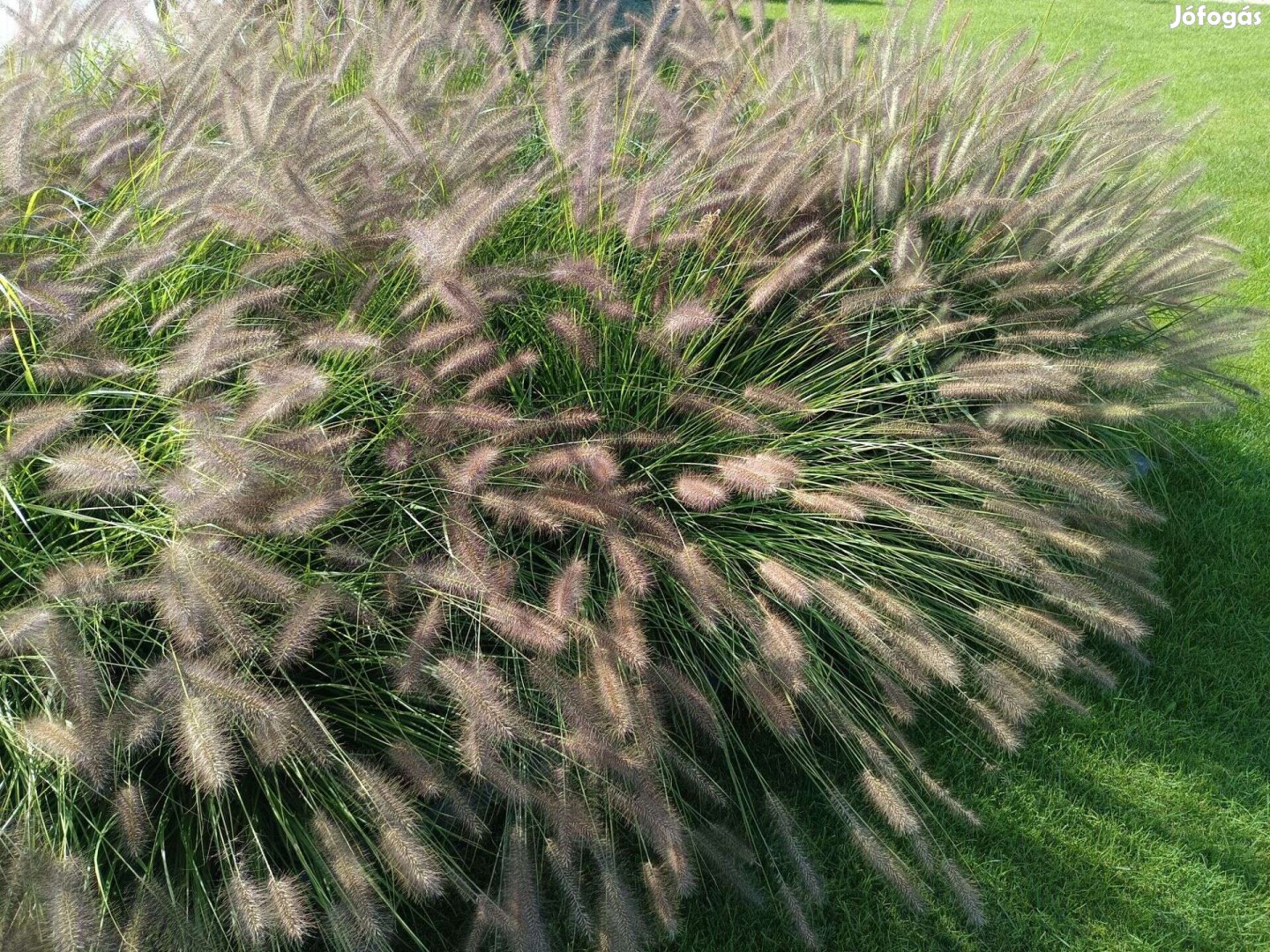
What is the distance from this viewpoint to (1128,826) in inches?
105

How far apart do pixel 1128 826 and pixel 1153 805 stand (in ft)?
0.35

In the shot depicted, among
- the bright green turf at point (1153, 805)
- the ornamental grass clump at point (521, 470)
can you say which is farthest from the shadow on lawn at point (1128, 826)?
the ornamental grass clump at point (521, 470)

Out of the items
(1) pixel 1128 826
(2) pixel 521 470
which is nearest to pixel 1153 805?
(1) pixel 1128 826

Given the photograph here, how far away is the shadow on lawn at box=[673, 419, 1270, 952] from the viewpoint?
7.93 feet

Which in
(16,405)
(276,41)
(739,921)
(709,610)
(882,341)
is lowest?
(739,921)

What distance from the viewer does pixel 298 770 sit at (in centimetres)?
193

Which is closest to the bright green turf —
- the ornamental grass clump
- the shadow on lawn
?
the shadow on lawn

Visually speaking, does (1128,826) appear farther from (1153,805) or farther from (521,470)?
(521,470)

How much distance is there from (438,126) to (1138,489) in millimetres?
2518

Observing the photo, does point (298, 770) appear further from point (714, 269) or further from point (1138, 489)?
point (1138, 489)

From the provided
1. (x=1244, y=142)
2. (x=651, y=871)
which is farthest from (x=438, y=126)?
(x=1244, y=142)

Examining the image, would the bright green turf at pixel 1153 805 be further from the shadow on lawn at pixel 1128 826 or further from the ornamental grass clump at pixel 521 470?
the ornamental grass clump at pixel 521 470

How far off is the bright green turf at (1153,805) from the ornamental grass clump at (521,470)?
0.39 ft

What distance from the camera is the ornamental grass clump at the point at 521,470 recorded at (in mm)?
1929
